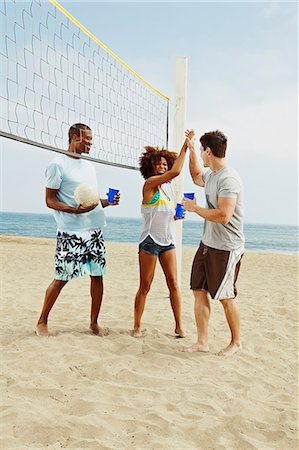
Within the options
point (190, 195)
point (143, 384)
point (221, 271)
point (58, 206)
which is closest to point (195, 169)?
point (190, 195)

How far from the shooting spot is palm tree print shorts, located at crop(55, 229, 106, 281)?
359 centimetres

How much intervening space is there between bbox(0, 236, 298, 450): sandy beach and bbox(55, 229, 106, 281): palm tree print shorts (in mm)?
495

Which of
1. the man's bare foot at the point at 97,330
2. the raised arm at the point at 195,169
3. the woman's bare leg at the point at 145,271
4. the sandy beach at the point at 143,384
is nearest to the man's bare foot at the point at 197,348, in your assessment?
the sandy beach at the point at 143,384

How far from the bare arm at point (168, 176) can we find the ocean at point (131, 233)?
20.7 m

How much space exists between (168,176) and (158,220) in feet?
1.21

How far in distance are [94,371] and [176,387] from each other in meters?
0.53

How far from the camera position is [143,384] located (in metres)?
2.89

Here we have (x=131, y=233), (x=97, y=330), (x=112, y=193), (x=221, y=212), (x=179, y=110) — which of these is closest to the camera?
(x=221, y=212)

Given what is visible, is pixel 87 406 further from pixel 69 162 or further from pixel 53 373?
pixel 69 162

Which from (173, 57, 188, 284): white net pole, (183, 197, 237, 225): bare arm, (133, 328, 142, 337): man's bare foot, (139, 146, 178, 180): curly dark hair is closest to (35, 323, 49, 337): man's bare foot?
(133, 328, 142, 337): man's bare foot

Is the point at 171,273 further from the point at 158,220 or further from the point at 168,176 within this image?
the point at 168,176

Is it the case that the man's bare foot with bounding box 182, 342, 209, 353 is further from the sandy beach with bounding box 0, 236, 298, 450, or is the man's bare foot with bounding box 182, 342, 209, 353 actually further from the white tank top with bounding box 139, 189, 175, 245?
the white tank top with bounding box 139, 189, 175, 245

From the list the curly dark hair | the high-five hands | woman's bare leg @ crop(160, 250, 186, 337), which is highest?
the high-five hands

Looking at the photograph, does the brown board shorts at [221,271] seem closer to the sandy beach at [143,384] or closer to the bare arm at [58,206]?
the sandy beach at [143,384]
